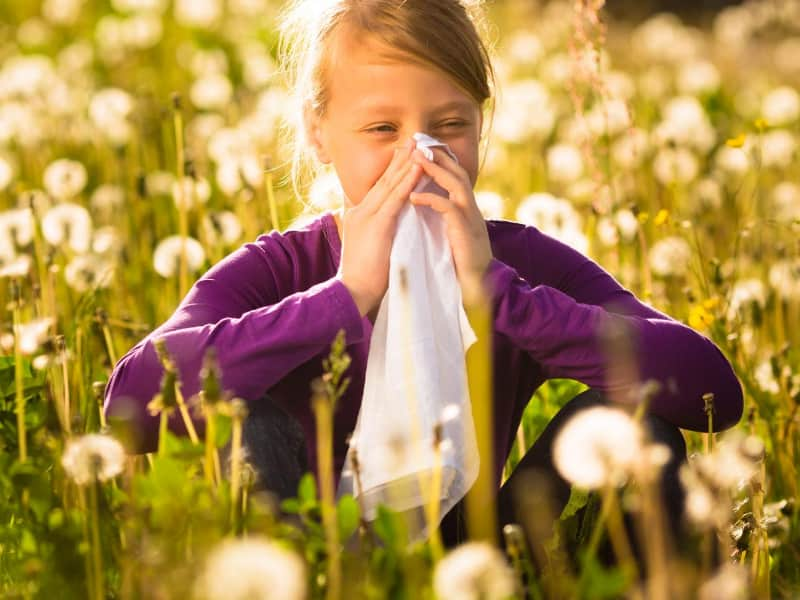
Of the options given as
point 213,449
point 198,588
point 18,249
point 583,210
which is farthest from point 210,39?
point 198,588

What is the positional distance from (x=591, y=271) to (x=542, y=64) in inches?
140

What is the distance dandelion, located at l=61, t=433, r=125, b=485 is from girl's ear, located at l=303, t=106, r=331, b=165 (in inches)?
29.7

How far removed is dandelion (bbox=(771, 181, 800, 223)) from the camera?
3.33 metres

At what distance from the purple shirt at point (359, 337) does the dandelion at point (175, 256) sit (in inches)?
20.1

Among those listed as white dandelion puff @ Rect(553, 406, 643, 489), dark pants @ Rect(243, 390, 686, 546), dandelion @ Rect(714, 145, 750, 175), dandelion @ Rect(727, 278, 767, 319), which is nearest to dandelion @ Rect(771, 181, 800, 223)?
dandelion @ Rect(714, 145, 750, 175)

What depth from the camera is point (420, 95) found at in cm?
183

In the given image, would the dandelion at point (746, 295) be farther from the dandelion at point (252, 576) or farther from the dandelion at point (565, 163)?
the dandelion at point (252, 576)

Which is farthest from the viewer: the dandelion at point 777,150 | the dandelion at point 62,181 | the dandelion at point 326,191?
the dandelion at point 777,150

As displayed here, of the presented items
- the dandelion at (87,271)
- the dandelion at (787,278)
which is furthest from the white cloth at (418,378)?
the dandelion at (787,278)

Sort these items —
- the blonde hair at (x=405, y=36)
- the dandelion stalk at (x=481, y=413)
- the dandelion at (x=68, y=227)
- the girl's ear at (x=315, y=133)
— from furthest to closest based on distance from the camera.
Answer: the dandelion at (x=68, y=227) → the girl's ear at (x=315, y=133) → the blonde hair at (x=405, y=36) → the dandelion stalk at (x=481, y=413)

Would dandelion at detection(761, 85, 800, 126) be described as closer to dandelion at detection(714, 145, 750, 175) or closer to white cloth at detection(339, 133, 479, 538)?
dandelion at detection(714, 145, 750, 175)

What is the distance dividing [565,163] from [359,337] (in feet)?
6.94

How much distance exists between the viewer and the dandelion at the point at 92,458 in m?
1.30

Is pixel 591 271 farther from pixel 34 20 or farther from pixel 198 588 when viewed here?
pixel 34 20
